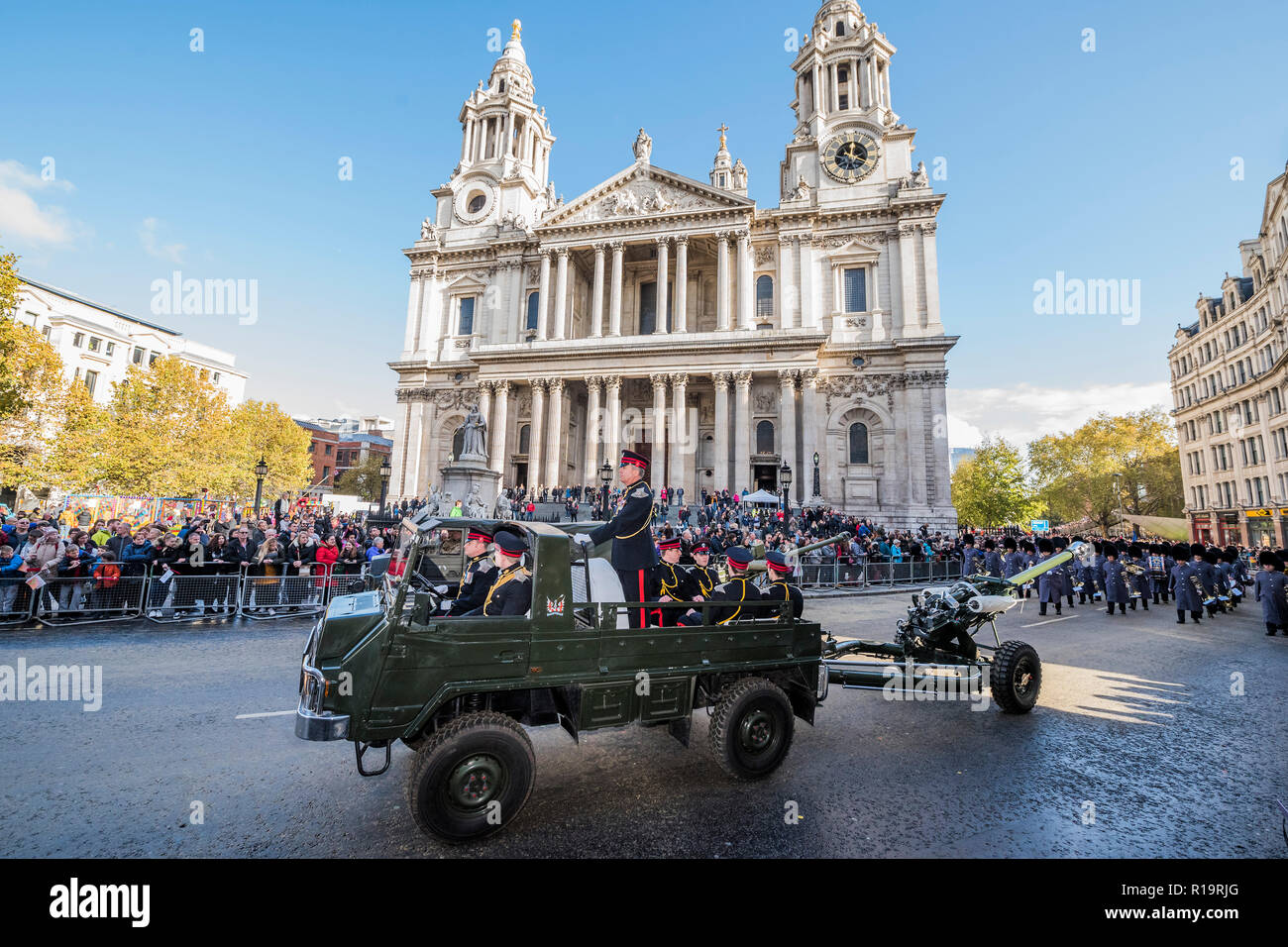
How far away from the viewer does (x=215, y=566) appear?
11.6 meters

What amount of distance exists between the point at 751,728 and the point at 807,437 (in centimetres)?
2871

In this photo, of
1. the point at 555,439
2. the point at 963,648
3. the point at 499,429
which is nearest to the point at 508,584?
the point at 963,648

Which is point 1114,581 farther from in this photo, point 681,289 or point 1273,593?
point 681,289

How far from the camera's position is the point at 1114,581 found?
48.9ft

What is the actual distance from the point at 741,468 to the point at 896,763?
26820 mm

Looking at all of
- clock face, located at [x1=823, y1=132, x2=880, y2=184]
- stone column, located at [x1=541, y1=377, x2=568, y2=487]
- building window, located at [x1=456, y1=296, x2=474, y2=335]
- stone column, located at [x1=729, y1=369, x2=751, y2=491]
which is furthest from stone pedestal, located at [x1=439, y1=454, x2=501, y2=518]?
clock face, located at [x1=823, y1=132, x2=880, y2=184]

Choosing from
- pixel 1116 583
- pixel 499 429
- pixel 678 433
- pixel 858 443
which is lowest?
pixel 1116 583

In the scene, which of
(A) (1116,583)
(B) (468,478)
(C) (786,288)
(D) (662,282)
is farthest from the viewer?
(D) (662,282)

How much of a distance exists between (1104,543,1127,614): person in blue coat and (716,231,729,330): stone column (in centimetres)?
2296

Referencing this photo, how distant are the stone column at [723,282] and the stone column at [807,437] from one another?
6159 millimetres

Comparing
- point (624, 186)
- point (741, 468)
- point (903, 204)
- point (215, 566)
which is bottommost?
point (215, 566)

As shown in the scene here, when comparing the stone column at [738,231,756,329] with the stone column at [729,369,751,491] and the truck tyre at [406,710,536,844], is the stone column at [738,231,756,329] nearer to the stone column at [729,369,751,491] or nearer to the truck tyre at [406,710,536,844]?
Answer: the stone column at [729,369,751,491]


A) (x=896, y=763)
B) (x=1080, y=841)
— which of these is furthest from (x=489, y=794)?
(x=1080, y=841)
